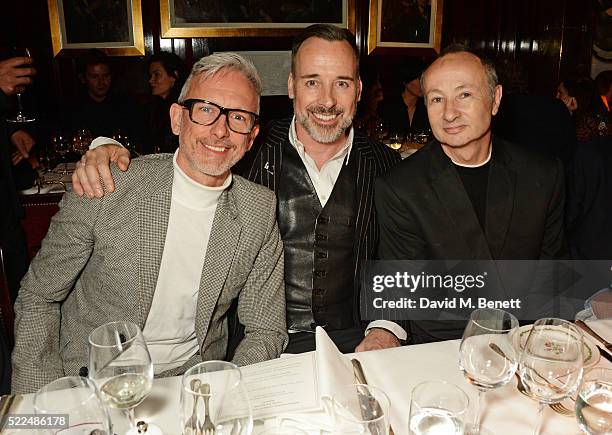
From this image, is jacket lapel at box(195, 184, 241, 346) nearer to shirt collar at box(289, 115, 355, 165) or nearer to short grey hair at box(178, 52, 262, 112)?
short grey hair at box(178, 52, 262, 112)

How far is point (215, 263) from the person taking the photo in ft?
5.82

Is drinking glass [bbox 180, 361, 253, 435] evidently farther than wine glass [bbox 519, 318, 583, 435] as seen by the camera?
No

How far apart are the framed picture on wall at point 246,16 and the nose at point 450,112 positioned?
4.05 metres

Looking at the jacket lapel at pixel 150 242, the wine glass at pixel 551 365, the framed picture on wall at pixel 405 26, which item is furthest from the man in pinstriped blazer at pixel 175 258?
the framed picture on wall at pixel 405 26

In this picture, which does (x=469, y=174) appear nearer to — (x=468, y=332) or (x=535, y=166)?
(x=535, y=166)

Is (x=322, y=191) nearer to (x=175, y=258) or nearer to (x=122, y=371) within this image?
(x=175, y=258)

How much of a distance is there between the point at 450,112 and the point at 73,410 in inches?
68.7

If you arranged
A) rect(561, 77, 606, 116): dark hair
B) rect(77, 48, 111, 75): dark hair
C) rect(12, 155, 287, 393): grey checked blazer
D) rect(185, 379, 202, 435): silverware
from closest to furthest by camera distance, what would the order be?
rect(185, 379, 202, 435): silverware < rect(12, 155, 287, 393): grey checked blazer < rect(561, 77, 606, 116): dark hair < rect(77, 48, 111, 75): dark hair

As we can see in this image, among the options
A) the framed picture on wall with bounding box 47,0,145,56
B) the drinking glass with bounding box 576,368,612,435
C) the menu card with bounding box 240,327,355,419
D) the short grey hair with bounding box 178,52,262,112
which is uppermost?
the framed picture on wall with bounding box 47,0,145,56

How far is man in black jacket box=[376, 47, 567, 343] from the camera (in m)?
2.16

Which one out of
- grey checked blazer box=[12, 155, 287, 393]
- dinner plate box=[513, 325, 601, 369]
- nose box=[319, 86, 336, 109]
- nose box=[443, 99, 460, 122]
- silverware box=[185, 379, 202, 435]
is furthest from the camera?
nose box=[319, 86, 336, 109]

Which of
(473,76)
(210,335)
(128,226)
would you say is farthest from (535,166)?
(128,226)

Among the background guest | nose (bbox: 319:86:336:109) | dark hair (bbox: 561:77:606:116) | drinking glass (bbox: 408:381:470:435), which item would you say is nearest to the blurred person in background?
dark hair (bbox: 561:77:606:116)

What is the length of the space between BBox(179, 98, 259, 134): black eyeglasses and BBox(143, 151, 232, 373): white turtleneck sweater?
0.19 meters
